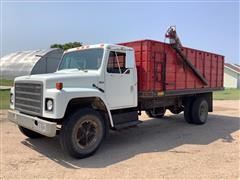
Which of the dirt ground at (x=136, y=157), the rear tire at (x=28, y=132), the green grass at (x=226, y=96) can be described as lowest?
the dirt ground at (x=136, y=157)

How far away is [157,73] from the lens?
7.69 meters

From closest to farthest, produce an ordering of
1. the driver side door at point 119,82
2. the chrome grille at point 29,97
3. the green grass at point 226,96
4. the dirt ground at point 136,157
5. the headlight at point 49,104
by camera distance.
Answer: the dirt ground at point 136,157 < the headlight at point 49,104 < the chrome grille at point 29,97 < the driver side door at point 119,82 < the green grass at point 226,96

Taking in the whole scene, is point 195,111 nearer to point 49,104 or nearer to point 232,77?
point 49,104

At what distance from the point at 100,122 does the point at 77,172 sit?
1444mm

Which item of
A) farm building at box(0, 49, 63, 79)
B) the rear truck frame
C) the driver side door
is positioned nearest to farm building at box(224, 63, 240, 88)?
farm building at box(0, 49, 63, 79)

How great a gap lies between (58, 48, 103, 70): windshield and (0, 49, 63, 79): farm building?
23.6m

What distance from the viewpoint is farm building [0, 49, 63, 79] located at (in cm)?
3344

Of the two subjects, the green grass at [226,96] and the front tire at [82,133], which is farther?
the green grass at [226,96]

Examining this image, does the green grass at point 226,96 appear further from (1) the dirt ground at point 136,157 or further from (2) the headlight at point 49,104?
(2) the headlight at point 49,104

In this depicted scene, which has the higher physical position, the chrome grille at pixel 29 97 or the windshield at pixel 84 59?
the windshield at pixel 84 59

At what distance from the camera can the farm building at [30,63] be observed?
3344cm

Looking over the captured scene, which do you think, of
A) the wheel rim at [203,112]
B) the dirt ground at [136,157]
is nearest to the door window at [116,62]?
the dirt ground at [136,157]

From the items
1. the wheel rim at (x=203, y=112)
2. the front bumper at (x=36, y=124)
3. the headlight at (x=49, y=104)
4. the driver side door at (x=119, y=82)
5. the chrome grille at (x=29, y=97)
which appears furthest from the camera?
the wheel rim at (x=203, y=112)

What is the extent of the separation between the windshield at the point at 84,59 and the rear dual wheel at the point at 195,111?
4.92m
